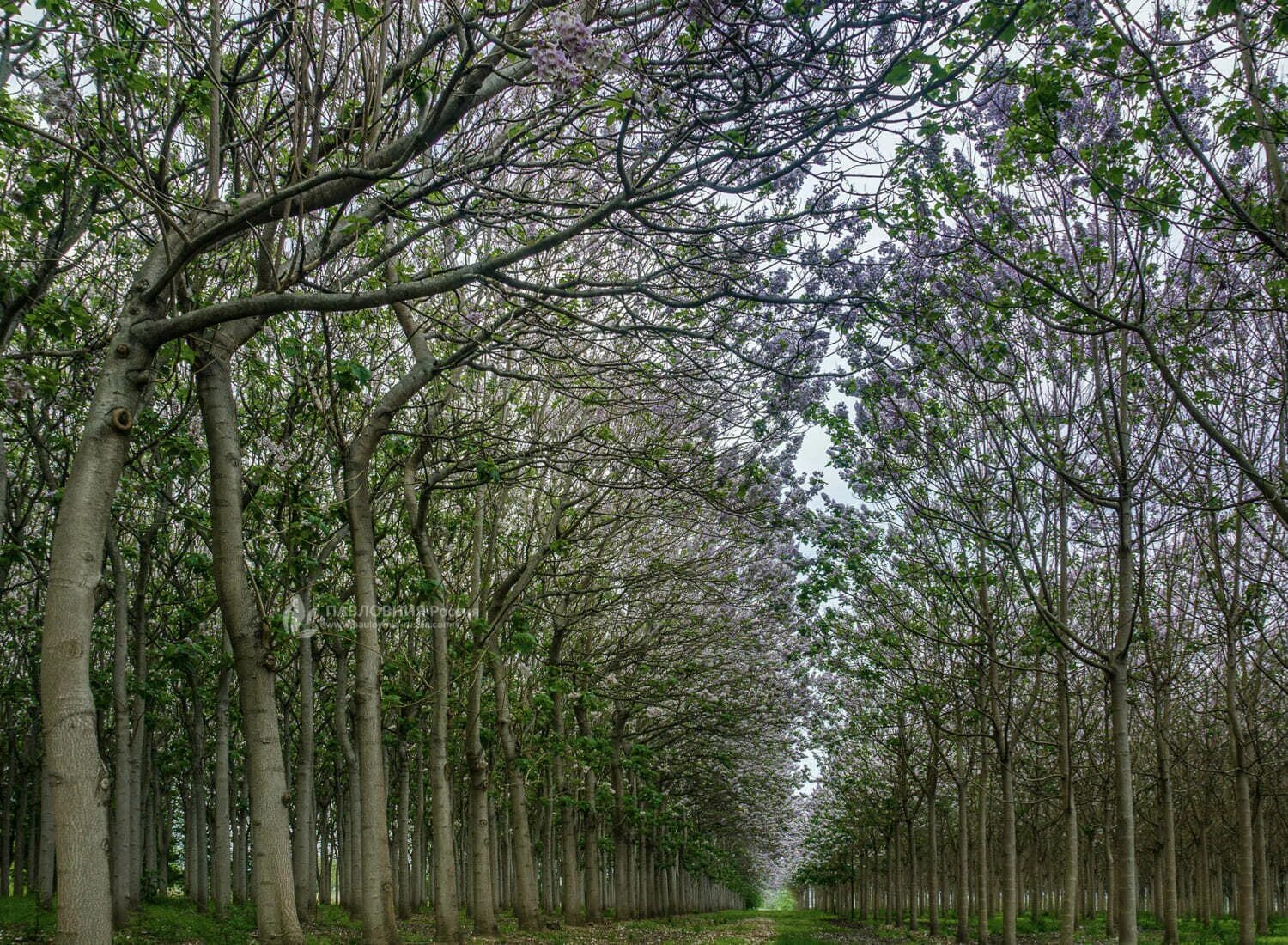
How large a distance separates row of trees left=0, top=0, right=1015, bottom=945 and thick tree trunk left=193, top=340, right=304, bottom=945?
34mm

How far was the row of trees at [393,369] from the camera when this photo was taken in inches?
267

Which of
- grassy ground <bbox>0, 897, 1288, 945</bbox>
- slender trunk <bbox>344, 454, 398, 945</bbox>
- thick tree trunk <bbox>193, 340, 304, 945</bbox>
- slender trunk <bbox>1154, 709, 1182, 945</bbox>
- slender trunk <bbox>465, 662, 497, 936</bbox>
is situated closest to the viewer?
thick tree trunk <bbox>193, 340, 304, 945</bbox>

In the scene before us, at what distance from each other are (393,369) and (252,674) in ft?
21.9

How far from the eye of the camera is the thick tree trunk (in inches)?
342

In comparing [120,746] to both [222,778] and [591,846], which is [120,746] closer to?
[222,778]

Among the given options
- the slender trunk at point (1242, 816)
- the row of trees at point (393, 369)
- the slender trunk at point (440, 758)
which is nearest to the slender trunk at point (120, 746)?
the row of trees at point (393, 369)

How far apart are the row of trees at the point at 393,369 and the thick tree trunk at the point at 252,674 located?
0.03 meters

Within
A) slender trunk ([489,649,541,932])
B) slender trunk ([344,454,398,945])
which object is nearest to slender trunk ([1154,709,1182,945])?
slender trunk ([489,649,541,932])

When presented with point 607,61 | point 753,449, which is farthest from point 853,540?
point 607,61

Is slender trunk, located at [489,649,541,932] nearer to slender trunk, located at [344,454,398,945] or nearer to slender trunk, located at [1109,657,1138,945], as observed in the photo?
slender trunk, located at [344,454,398,945]

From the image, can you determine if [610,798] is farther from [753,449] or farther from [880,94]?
[880,94]

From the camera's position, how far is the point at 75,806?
6.31 meters

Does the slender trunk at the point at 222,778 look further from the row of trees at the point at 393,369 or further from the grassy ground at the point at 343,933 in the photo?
the grassy ground at the point at 343,933

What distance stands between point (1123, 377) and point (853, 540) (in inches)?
208
